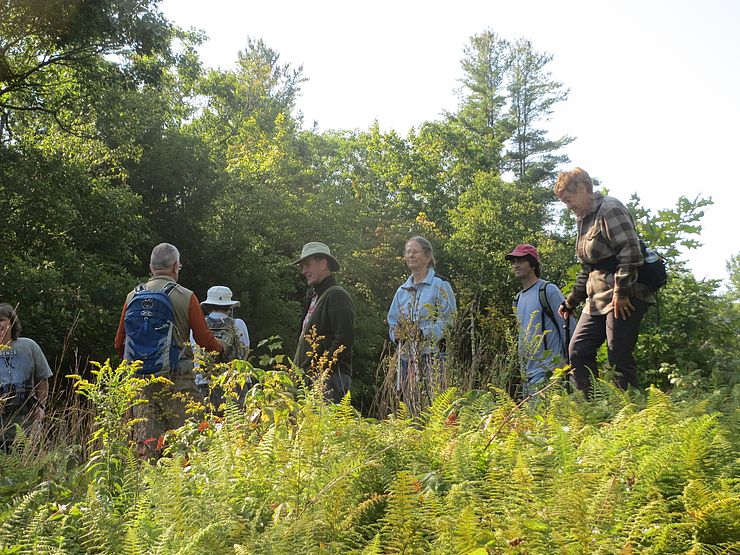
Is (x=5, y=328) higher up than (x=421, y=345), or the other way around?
(x=5, y=328)

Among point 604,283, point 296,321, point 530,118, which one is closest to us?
point 604,283

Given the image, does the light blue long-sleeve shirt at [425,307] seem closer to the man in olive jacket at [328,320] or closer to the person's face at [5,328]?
the man in olive jacket at [328,320]

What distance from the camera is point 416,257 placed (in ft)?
21.1

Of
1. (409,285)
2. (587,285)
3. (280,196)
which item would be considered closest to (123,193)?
(280,196)

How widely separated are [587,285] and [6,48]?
15.0m

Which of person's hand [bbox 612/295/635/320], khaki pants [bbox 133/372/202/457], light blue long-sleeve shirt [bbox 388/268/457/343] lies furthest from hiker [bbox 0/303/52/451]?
person's hand [bbox 612/295/635/320]

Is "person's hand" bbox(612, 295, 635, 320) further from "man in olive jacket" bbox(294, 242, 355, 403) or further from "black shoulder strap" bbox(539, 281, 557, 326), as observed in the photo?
"man in olive jacket" bbox(294, 242, 355, 403)

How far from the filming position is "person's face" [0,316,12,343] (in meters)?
6.36

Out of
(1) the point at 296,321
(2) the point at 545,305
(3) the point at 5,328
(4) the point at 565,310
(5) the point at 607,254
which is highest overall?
(1) the point at 296,321

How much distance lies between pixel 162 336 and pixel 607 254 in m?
3.08

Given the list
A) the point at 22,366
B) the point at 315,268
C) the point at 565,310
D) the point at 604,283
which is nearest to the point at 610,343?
the point at 604,283

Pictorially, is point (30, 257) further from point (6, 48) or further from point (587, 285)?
point (587, 285)

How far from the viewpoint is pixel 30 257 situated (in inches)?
611

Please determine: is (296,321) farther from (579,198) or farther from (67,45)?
(579,198)
